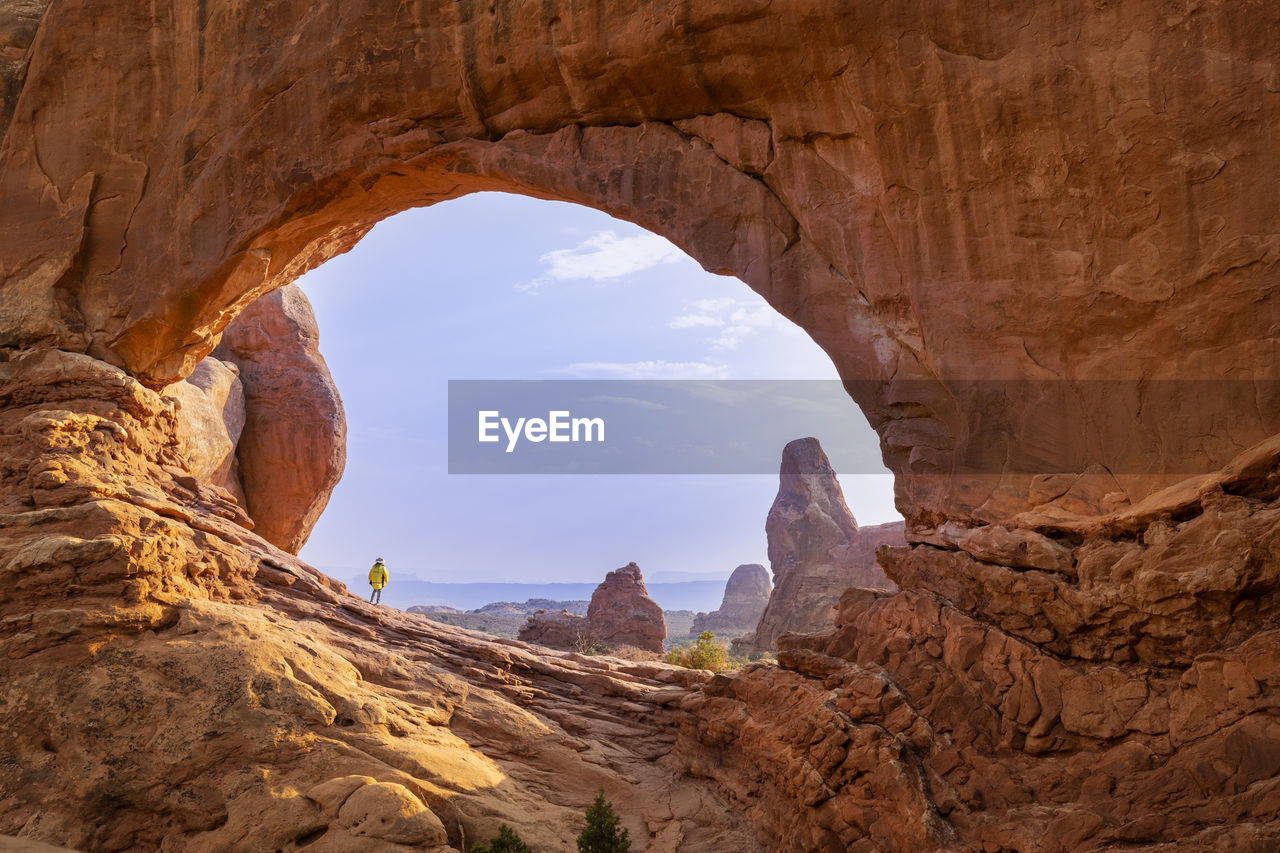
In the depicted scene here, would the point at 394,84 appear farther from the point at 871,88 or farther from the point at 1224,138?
the point at 1224,138

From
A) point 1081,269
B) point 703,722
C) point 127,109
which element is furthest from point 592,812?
point 127,109

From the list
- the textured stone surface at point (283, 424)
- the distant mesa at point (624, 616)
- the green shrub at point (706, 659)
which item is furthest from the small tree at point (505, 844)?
the distant mesa at point (624, 616)

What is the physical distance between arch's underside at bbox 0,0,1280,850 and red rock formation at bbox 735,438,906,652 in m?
37.2

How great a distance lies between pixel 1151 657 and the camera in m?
7.34

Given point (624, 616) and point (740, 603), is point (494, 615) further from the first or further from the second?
point (624, 616)

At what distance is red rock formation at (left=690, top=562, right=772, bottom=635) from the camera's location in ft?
246

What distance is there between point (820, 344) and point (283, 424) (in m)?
19.9

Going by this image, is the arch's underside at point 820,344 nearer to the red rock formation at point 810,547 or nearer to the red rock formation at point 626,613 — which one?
the red rock formation at point 626,613

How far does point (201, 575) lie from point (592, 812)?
646cm

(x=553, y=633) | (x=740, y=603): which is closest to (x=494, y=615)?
(x=740, y=603)

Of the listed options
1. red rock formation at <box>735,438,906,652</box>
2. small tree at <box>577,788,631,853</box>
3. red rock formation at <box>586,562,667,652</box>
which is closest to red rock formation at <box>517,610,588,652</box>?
red rock formation at <box>586,562,667,652</box>

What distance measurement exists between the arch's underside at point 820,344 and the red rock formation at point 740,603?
63.2m

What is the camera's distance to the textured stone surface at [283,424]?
24.7m

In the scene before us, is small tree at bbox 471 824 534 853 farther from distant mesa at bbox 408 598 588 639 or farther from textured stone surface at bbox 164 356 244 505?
distant mesa at bbox 408 598 588 639
